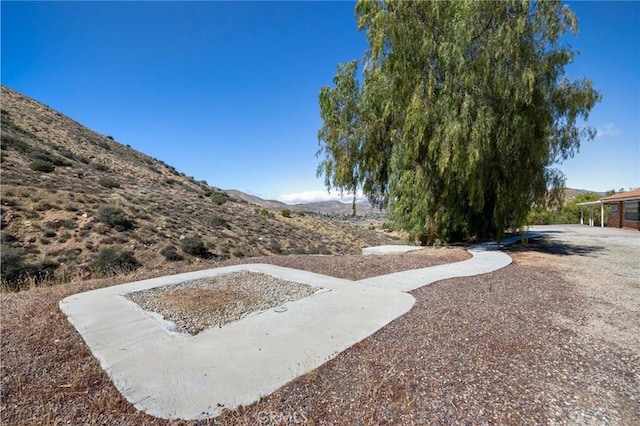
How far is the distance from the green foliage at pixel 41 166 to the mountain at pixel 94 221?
5 centimetres

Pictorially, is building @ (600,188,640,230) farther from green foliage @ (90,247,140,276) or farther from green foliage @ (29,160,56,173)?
green foliage @ (29,160,56,173)

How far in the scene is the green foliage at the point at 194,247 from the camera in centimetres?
1441

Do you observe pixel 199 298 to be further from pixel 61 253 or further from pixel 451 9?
pixel 451 9

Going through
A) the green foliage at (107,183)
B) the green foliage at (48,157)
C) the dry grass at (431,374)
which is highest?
the green foliage at (48,157)

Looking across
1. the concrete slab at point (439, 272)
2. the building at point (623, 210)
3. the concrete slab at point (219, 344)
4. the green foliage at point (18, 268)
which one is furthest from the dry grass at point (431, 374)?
the building at point (623, 210)

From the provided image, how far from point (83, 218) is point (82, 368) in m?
13.5

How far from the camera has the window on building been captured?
759 inches

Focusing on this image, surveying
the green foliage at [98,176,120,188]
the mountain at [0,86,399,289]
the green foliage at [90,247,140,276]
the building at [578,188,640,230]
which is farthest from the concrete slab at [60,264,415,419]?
the building at [578,188,640,230]

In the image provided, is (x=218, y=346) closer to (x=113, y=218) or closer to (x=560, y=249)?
(x=560, y=249)

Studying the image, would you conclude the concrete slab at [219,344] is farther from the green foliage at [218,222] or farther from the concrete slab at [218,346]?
the green foliage at [218,222]

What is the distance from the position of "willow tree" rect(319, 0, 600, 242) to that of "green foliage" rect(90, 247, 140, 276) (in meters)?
8.66

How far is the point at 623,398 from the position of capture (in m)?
2.60

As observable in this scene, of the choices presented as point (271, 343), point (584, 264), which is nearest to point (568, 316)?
point (271, 343)

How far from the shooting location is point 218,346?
11.5 feet
